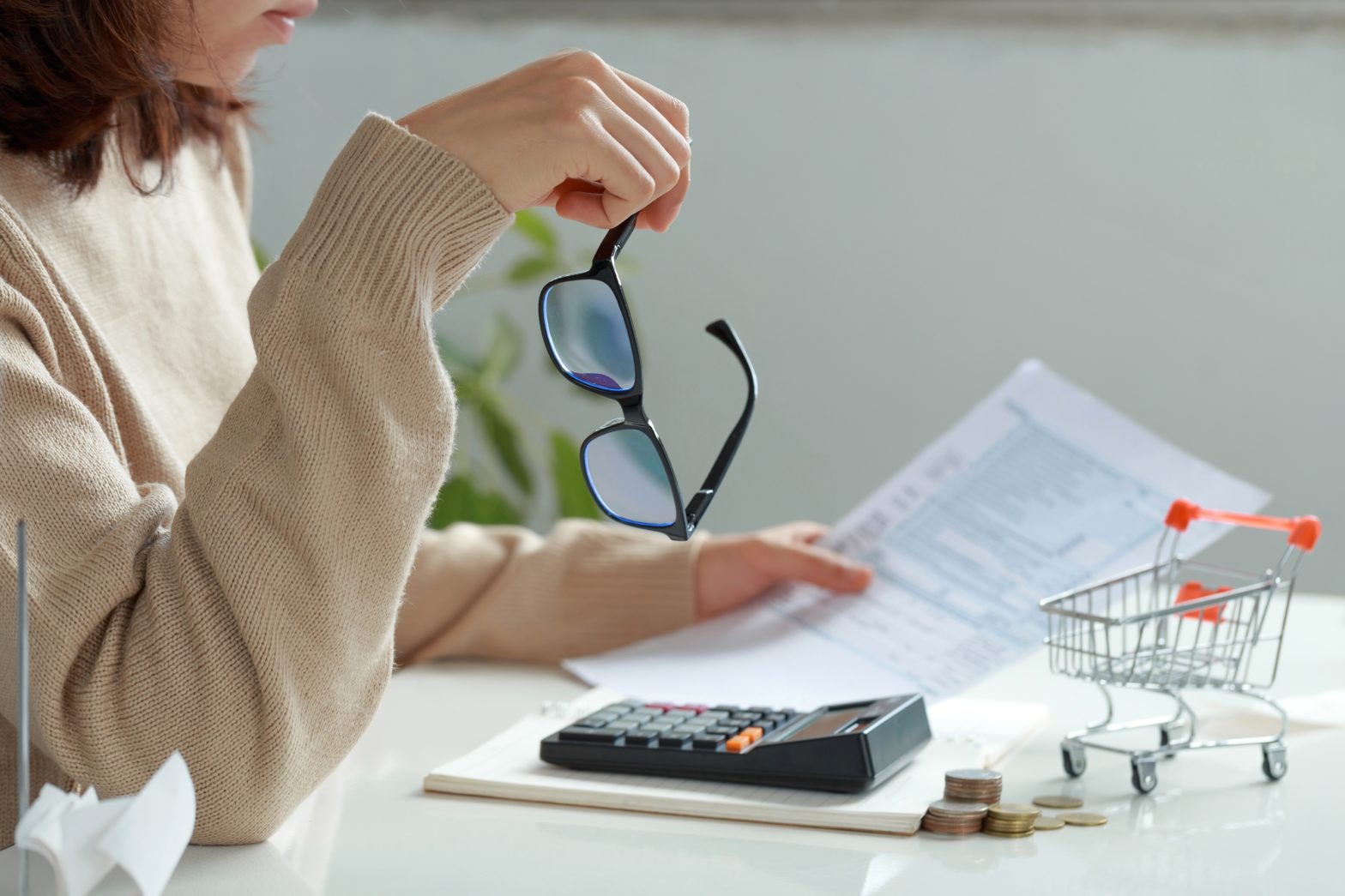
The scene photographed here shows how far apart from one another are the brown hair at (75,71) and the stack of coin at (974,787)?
53 centimetres

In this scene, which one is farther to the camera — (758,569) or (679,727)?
(758,569)

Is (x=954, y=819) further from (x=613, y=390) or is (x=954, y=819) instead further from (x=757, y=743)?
(x=613, y=390)

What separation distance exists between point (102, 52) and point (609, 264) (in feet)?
0.92

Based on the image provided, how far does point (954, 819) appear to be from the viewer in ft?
1.94

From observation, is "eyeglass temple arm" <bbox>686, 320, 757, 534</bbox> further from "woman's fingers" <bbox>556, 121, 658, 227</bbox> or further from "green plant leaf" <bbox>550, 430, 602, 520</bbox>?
"green plant leaf" <bbox>550, 430, 602, 520</bbox>

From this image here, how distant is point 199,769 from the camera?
0.58 meters

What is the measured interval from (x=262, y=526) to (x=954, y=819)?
0.33 meters

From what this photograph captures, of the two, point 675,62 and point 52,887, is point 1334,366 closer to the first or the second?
point 675,62

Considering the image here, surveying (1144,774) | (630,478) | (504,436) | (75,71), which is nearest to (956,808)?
(1144,774)

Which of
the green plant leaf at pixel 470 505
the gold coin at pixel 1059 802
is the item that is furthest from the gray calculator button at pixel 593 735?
the green plant leaf at pixel 470 505

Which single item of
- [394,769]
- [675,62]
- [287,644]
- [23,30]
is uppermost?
[675,62]

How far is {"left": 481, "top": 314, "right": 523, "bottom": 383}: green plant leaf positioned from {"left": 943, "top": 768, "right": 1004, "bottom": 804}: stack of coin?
1.45 m

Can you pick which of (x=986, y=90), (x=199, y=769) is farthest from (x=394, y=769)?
(x=986, y=90)

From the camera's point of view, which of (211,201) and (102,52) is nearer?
(102,52)
